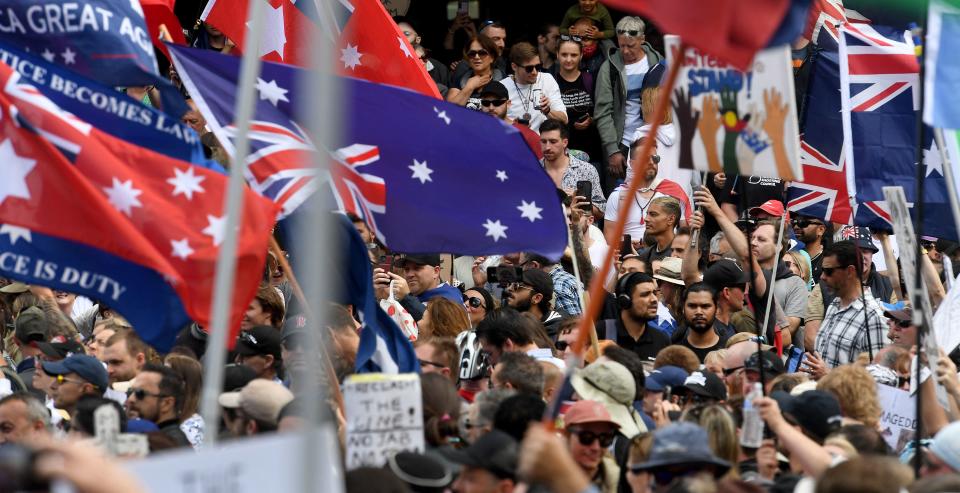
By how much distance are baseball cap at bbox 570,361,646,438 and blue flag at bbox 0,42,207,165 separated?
221 centimetres

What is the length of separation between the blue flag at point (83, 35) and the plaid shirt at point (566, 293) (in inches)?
185

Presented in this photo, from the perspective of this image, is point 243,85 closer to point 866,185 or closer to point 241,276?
point 241,276

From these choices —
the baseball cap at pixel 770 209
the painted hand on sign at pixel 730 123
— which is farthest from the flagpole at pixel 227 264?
the baseball cap at pixel 770 209

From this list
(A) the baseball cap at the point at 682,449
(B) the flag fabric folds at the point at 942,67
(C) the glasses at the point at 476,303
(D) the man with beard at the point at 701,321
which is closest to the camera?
(A) the baseball cap at the point at 682,449

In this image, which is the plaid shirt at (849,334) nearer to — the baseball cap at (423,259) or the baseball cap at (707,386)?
the baseball cap at (707,386)

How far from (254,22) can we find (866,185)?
17.6 ft

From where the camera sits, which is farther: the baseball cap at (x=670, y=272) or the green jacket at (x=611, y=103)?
the green jacket at (x=611, y=103)

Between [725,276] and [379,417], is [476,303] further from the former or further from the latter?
[379,417]

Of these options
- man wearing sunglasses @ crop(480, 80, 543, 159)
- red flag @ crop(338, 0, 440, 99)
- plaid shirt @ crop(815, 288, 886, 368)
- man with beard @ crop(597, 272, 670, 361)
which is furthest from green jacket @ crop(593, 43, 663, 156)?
red flag @ crop(338, 0, 440, 99)

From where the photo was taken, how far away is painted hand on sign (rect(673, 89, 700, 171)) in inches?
301

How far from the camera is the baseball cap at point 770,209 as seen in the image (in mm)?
15297

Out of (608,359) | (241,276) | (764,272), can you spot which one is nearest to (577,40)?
(764,272)

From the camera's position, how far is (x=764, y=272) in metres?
13.2

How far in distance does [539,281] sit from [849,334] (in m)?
2.23
